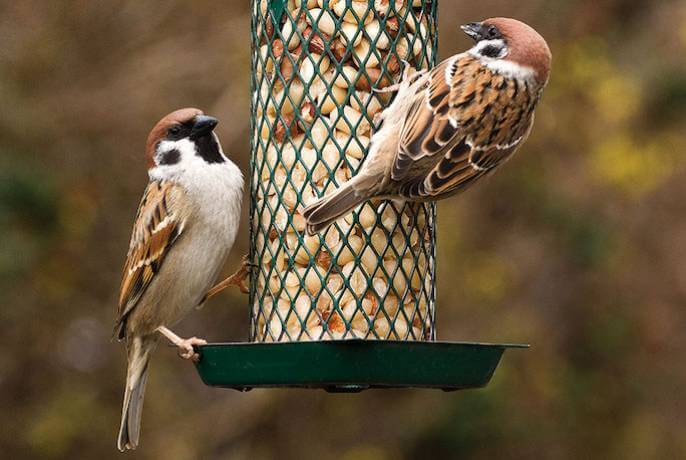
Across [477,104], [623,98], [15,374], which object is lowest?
[15,374]

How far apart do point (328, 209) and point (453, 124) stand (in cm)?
62

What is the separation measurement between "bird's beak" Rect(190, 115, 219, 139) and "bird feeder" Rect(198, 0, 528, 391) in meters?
0.25

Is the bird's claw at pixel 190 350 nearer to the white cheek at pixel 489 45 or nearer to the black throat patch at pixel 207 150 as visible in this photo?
the black throat patch at pixel 207 150

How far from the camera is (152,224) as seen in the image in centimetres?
566

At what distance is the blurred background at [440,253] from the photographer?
8766mm

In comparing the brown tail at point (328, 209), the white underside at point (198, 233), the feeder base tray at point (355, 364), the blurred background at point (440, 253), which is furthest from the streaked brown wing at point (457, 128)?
the blurred background at point (440, 253)

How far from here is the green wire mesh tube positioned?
518cm

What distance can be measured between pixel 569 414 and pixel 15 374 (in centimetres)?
418

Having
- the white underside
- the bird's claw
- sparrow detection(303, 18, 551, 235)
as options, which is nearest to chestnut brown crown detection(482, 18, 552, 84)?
sparrow detection(303, 18, 551, 235)

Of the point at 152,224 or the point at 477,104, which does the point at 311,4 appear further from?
the point at 152,224

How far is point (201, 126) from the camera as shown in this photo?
5555 mm

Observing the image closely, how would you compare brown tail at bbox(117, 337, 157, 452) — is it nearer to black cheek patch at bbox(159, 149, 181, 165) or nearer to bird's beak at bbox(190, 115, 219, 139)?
black cheek patch at bbox(159, 149, 181, 165)

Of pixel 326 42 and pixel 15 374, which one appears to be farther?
pixel 15 374

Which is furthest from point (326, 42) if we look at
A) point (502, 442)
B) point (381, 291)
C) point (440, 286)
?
point (502, 442)
